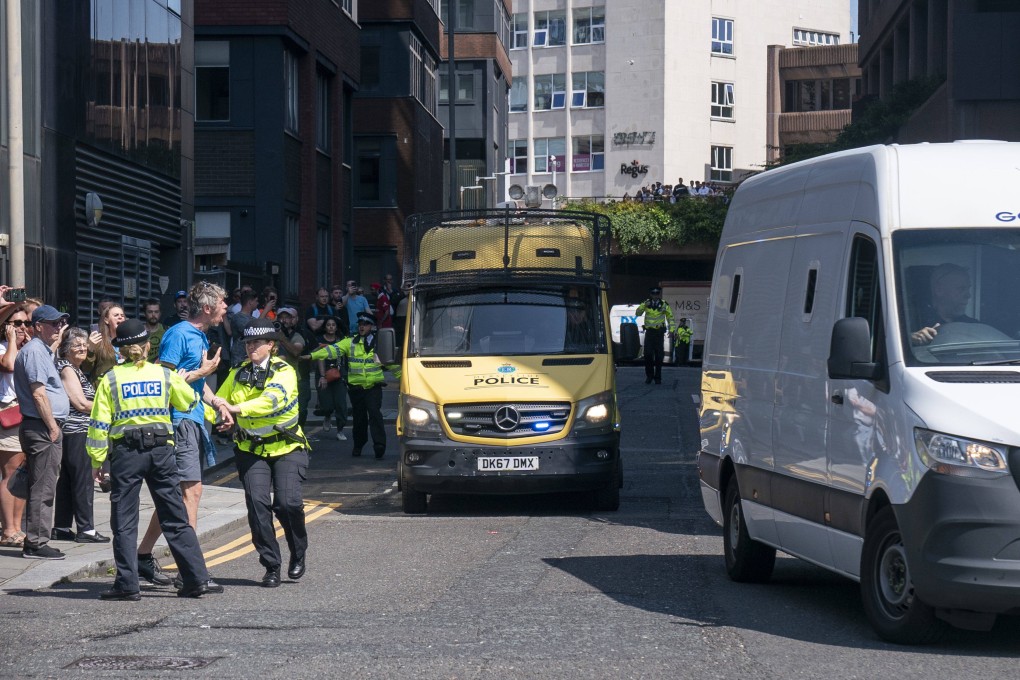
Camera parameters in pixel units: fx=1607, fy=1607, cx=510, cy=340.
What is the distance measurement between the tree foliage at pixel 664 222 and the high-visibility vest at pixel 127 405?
42.8 metres

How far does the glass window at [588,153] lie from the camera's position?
282 ft

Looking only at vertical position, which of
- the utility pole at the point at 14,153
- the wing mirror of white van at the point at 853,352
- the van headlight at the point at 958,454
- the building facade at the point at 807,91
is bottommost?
the van headlight at the point at 958,454

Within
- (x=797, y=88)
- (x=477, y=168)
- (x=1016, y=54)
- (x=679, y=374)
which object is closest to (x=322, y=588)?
(x=1016, y=54)

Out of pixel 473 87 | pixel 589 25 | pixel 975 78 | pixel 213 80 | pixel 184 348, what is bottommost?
pixel 184 348

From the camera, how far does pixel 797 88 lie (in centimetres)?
8194

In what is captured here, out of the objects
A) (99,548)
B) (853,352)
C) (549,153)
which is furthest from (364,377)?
(549,153)

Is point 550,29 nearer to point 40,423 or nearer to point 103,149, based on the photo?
point 103,149

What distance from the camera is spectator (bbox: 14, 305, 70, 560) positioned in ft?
37.9

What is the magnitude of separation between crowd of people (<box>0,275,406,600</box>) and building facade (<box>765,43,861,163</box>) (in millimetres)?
69872

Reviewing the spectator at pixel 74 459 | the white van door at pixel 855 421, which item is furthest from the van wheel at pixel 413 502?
the white van door at pixel 855 421

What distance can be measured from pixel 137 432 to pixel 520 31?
81884mm

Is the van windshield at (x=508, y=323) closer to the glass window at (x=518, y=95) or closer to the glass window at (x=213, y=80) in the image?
the glass window at (x=213, y=80)

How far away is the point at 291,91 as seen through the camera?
34.9 meters

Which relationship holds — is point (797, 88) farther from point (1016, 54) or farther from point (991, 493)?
point (991, 493)
